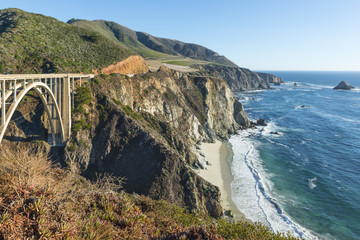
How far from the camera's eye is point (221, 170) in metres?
39.9

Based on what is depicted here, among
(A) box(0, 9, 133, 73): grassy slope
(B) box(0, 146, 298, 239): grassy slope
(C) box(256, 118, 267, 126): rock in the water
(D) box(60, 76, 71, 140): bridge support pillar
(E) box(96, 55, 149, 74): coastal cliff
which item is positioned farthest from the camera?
(C) box(256, 118, 267, 126): rock in the water

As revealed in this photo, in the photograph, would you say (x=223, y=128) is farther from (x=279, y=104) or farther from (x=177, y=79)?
(x=279, y=104)

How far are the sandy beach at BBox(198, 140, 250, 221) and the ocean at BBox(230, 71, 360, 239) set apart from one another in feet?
3.93

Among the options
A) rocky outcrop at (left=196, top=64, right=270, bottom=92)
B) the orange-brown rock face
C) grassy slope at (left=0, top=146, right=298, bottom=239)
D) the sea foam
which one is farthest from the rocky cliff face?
rocky outcrop at (left=196, top=64, right=270, bottom=92)

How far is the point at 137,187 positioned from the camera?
27234 millimetres

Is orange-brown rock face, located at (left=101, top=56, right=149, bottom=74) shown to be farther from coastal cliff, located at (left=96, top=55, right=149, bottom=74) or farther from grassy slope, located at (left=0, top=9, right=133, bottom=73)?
grassy slope, located at (left=0, top=9, right=133, bottom=73)

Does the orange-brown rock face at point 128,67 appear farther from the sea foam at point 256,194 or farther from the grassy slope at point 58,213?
the grassy slope at point 58,213

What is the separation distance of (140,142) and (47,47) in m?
27.7

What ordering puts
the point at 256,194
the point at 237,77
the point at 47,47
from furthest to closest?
the point at 237,77
the point at 47,47
the point at 256,194

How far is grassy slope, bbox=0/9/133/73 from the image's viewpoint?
3466 cm

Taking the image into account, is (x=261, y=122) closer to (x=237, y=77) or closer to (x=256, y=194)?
(x=256, y=194)

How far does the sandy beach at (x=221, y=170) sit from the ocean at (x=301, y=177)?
1.20 m

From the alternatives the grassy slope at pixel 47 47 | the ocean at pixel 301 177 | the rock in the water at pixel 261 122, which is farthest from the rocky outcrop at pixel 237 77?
the grassy slope at pixel 47 47

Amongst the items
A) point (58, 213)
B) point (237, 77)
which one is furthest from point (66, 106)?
point (237, 77)
